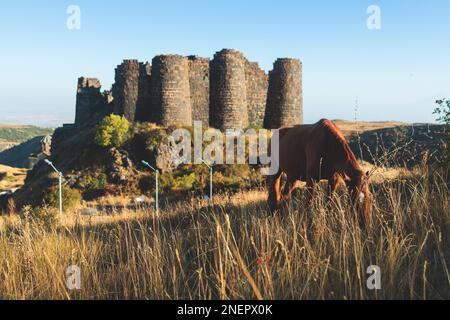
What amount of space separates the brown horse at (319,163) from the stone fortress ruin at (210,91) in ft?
117

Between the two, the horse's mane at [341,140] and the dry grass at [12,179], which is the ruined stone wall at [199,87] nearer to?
the horse's mane at [341,140]

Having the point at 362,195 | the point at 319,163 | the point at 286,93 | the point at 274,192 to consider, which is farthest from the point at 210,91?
the point at 362,195

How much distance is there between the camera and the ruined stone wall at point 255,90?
46750 millimetres

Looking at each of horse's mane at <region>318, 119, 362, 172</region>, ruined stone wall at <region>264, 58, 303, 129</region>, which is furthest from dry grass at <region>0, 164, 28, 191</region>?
horse's mane at <region>318, 119, 362, 172</region>

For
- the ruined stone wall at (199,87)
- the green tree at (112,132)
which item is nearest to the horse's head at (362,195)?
the green tree at (112,132)

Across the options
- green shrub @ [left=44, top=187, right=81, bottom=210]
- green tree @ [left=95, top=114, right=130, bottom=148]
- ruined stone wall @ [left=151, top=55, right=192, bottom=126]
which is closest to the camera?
green shrub @ [left=44, top=187, right=81, bottom=210]

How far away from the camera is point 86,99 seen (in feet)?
169

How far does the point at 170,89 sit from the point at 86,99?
14.7 meters

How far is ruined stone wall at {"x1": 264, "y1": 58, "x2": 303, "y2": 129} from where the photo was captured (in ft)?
149

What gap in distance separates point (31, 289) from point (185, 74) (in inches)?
1593

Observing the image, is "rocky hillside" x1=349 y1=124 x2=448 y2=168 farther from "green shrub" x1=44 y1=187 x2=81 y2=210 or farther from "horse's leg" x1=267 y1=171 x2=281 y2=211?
"green shrub" x1=44 y1=187 x2=81 y2=210

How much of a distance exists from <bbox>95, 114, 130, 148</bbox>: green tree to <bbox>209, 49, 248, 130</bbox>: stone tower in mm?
9580

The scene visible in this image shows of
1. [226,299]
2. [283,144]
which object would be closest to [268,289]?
[226,299]
